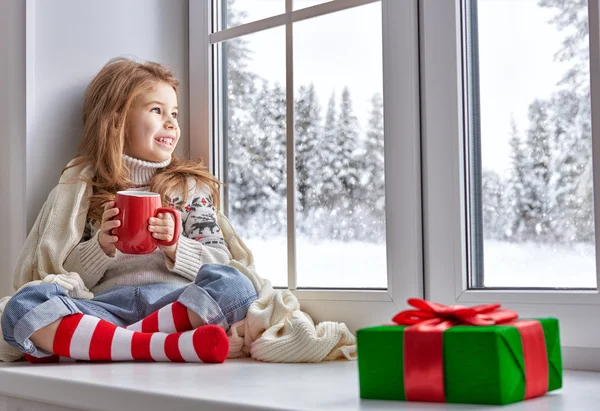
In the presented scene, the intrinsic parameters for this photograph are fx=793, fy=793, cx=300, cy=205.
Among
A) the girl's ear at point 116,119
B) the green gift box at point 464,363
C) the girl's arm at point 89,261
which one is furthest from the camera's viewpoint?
the girl's ear at point 116,119

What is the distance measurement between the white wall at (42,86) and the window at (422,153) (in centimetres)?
27

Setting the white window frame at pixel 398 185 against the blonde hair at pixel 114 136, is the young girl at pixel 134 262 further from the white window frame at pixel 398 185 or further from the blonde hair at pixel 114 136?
the white window frame at pixel 398 185

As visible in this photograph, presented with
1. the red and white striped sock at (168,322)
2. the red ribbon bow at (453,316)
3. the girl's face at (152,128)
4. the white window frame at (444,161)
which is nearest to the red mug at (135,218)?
the red and white striped sock at (168,322)

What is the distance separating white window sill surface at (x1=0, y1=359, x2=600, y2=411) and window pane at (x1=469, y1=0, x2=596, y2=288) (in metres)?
0.18

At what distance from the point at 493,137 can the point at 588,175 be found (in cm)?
16

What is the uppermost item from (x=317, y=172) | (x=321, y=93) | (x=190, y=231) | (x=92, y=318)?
(x=321, y=93)

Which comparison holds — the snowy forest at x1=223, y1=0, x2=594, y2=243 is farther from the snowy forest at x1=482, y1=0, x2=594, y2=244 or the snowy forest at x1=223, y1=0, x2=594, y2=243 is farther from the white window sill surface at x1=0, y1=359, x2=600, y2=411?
the white window sill surface at x1=0, y1=359, x2=600, y2=411

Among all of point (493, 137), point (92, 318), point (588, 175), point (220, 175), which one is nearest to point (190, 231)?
point (220, 175)

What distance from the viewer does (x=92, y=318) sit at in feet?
3.98

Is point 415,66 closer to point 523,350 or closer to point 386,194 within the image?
point 386,194

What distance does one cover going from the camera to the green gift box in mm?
765

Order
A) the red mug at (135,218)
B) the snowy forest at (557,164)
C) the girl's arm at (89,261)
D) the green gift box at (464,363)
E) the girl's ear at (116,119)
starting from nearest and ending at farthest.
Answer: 1. the green gift box at (464,363)
2. the snowy forest at (557,164)
3. the red mug at (135,218)
4. the girl's arm at (89,261)
5. the girl's ear at (116,119)

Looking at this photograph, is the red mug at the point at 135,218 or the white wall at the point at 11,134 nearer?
the red mug at the point at 135,218

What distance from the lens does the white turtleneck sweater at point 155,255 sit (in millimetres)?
1381
